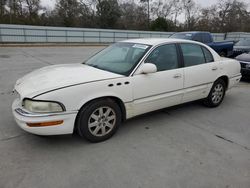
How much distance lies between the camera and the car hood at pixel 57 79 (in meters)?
2.63

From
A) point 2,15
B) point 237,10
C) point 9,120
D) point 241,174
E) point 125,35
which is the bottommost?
point 241,174

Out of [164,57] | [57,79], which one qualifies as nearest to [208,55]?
[164,57]

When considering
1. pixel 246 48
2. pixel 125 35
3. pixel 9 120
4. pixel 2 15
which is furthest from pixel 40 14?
pixel 9 120

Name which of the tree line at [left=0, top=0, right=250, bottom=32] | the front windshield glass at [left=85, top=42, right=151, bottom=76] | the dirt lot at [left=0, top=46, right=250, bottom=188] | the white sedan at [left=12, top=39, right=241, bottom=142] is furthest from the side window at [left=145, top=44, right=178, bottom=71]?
the tree line at [left=0, top=0, right=250, bottom=32]

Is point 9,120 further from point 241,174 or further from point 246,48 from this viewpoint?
point 246,48

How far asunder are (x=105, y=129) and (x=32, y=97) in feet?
3.64

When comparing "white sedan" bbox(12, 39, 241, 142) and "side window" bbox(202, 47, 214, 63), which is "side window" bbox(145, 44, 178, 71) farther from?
"side window" bbox(202, 47, 214, 63)

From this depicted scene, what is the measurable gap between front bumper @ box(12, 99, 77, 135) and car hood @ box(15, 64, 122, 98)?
0.81ft

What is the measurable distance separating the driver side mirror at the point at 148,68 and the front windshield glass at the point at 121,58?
0.17 meters

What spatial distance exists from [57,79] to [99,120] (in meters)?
0.82

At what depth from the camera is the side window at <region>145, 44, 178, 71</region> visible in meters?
3.39

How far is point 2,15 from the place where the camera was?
87.3ft

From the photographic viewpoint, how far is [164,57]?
355cm

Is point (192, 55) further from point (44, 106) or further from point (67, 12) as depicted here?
point (67, 12)
